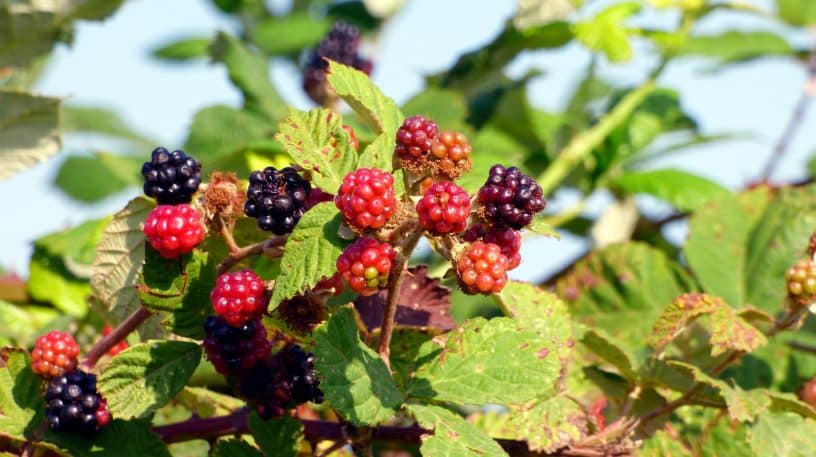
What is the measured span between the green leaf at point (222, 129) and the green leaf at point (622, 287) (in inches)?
31.4

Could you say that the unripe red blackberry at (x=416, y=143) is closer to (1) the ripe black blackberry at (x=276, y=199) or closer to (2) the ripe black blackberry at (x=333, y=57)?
(1) the ripe black blackberry at (x=276, y=199)

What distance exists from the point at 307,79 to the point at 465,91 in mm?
511

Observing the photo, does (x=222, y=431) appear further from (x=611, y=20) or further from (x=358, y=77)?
(x=611, y=20)

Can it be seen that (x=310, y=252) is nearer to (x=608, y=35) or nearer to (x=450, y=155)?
(x=450, y=155)

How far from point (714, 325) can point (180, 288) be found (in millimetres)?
733

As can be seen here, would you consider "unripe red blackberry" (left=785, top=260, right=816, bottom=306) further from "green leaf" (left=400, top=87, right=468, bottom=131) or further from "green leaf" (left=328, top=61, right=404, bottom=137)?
"green leaf" (left=400, top=87, right=468, bottom=131)

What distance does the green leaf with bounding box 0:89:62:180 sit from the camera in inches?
84.7

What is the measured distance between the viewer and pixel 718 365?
67.0 inches

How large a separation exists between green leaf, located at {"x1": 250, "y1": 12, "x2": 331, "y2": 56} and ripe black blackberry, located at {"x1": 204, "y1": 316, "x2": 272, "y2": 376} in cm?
239

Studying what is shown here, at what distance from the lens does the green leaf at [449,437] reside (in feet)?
4.10

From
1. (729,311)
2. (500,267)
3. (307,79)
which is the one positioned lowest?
(307,79)

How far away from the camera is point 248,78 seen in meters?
2.69

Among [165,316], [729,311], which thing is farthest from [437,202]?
[729,311]

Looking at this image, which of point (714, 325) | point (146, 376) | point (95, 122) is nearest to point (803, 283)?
point (714, 325)
